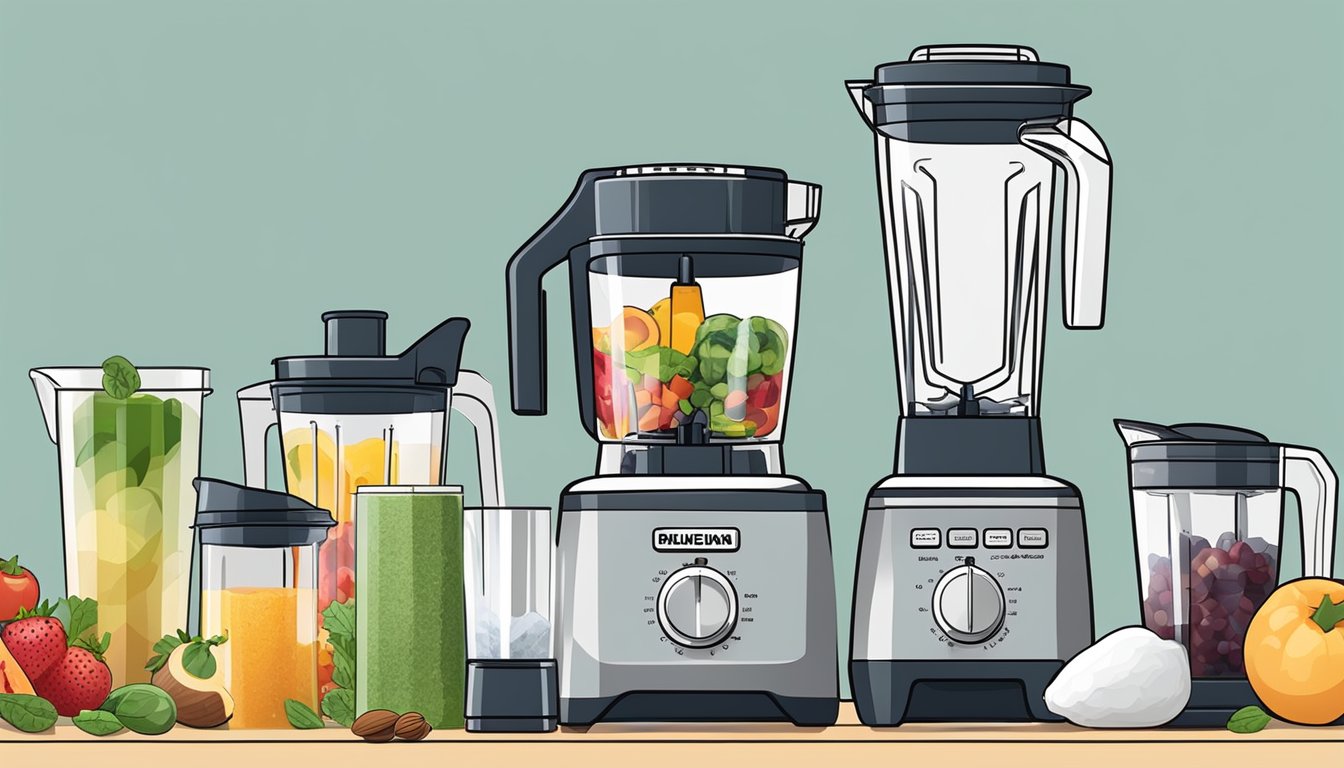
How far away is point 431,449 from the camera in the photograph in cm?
187

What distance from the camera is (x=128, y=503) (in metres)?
1.86

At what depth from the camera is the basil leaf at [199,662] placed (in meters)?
1.73

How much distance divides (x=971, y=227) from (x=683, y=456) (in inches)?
14.7

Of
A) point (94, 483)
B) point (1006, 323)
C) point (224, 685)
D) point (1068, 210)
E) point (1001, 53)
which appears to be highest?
point (1001, 53)

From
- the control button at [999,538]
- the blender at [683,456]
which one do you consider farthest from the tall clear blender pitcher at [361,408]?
the control button at [999,538]

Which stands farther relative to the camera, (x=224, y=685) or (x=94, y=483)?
(x=94, y=483)

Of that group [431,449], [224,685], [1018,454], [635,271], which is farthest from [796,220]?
[224,685]

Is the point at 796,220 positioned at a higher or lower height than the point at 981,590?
higher

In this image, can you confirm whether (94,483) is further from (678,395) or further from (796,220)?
(796,220)

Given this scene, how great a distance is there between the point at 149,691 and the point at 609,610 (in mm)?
445

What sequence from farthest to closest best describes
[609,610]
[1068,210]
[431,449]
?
[431,449]
[1068,210]
[609,610]

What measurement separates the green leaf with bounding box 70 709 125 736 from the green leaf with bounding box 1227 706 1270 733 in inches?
41.0

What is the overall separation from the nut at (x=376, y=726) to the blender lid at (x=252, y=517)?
0.22 meters

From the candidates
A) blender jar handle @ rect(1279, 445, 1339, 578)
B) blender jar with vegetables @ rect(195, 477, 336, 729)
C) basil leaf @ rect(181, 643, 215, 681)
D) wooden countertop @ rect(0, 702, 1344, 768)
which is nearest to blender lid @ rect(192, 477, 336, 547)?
blender jar with vegetables @ rect(195, 477, 336, 729)
